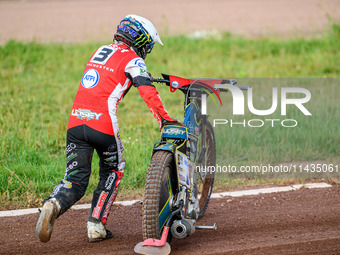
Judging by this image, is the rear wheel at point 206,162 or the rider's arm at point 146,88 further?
the rear wheel at point 206,162

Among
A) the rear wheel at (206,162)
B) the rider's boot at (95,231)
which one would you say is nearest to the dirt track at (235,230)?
the rider's boot at (95,231)

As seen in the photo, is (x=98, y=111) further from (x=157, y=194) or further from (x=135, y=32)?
(x=157, y=194)

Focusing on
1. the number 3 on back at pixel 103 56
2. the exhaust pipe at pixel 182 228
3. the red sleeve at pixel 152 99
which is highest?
the number 3 on back at pixel 103 56

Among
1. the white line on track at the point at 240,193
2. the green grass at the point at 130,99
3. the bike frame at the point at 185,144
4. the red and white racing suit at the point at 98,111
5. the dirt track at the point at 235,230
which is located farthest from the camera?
the green grass at the point at 130,99

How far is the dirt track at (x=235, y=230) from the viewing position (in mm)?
4973

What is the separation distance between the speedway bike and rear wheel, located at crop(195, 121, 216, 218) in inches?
0.5

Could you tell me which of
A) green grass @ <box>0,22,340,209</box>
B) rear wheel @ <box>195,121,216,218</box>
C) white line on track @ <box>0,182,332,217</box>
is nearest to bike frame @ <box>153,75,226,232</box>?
rear wheel @ <box>195,121,216,218</box>

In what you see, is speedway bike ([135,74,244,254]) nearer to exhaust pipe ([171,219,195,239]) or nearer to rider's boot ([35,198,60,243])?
exhaust pipe ([171,219,195,239])

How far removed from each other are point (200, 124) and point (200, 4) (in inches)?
827

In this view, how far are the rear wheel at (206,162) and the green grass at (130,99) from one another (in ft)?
3.53

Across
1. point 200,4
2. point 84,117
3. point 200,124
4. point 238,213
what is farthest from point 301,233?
point 200,4

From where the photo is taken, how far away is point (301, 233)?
17.5 ft

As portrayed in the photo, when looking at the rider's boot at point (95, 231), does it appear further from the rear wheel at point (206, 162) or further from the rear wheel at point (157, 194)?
the rear wheel at point (206, 162)

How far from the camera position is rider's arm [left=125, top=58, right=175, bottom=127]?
4742 millimetres
